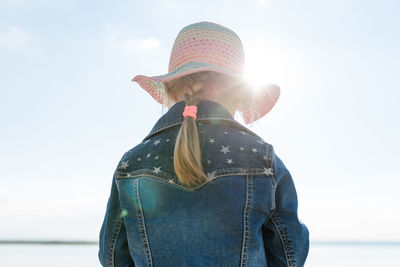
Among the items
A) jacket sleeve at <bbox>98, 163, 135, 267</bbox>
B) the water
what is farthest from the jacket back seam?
the water

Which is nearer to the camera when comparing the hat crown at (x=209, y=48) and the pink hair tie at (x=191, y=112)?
the pink hair tie at (x=191, y=112)

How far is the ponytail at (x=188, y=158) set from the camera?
1677 millimetres

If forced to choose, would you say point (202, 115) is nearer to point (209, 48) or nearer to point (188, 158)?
point (188, 158)

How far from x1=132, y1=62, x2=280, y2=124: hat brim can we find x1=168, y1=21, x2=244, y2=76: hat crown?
110mm

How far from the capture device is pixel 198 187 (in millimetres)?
1774

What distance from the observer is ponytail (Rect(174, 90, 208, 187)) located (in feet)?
5.50

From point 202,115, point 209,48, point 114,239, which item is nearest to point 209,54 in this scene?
point 209,48

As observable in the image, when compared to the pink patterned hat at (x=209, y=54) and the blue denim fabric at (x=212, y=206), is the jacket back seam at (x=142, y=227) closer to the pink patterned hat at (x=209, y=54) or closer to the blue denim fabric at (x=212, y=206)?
the blue denim fabric at (x=212, y=206)

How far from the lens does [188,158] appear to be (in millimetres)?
1661

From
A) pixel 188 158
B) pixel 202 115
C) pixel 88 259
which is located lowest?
pixel 88 259

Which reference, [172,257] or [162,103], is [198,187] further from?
[162,103]

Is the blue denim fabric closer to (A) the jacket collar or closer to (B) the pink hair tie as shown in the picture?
(A) the jacket collar

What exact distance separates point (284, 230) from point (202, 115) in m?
0.77

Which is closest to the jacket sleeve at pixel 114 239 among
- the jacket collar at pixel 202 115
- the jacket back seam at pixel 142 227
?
the jacket back seam at pixel 142 227
